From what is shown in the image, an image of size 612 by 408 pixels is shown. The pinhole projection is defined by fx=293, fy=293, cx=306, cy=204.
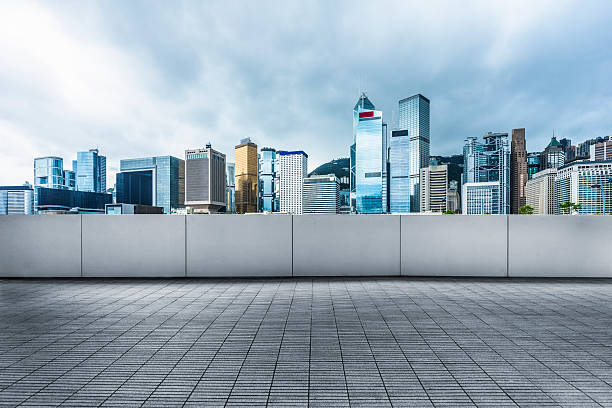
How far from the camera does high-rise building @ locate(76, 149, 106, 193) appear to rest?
31.2 meters

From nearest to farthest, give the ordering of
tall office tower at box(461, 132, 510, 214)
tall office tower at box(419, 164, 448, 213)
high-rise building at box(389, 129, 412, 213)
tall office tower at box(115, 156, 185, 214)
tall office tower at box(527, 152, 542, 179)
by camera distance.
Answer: tall office tower at box(527, 152, 542, 179)
tall office tower at box(461, 132, 510, 214)
tall office tower at box(115, 156, 185, 214)
tall office tower at box(419, 164, 448, 213)
high-rise building at box(389, 129, 412, 213)

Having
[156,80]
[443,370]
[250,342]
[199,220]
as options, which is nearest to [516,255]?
[443,370]

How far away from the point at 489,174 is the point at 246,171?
3579 cm

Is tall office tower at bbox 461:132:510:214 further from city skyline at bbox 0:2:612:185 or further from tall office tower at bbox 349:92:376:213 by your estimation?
tall office tower at bbox 349:92:376:213

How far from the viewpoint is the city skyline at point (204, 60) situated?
308 inches

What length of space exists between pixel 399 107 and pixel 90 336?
128 meters

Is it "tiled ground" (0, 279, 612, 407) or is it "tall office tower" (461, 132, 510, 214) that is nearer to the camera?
"tiled ground" (0, 279, 612, 407)

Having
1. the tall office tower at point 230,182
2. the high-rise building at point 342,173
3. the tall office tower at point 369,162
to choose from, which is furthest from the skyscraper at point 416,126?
the tall office tower at point 230,182

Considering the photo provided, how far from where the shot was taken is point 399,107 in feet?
385

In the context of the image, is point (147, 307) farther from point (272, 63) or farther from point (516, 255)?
point (272, 63)

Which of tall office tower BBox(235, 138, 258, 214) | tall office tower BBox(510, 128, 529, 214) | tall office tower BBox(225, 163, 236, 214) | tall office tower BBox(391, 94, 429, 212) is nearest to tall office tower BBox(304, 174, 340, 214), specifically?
tall office tower BBox(235, 138, 258, 214)

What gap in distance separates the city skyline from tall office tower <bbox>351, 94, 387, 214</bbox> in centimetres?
6574

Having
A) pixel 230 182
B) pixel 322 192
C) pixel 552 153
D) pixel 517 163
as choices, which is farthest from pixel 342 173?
pixel 552 153

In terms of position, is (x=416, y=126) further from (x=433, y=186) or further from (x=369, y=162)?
(x=433, y=186)
